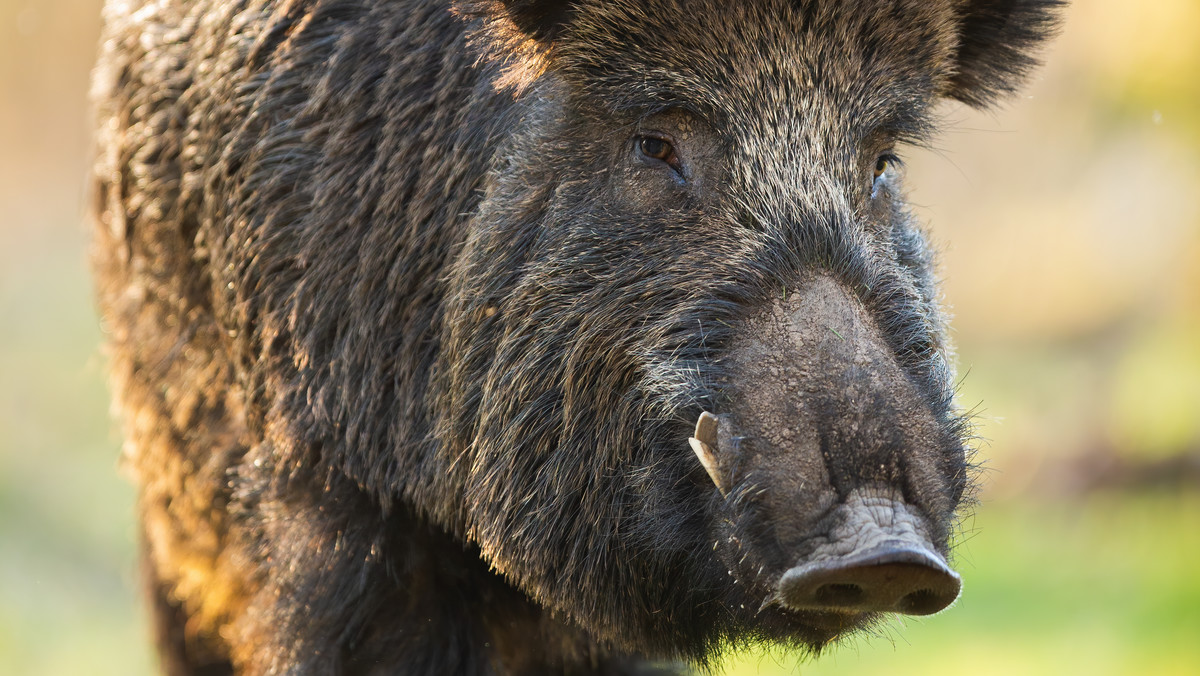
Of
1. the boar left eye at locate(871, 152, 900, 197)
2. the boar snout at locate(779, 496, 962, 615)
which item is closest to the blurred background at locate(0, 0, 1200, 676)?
the boar left eye at locate(871, 152, 900, 197)

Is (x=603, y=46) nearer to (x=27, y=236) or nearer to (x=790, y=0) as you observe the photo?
(x=790, y=0)

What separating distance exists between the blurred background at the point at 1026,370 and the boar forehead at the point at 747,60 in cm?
354

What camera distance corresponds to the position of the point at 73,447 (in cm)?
1058

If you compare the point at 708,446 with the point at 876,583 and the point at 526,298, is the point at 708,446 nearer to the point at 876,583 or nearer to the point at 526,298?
the point at 876,583

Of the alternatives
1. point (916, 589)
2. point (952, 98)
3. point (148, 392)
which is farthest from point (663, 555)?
point (148, 392)

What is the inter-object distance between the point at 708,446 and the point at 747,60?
1049 millimetres

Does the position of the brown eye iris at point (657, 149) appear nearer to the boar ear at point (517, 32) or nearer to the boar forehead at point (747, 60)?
the boar forehead at point (747, 60)

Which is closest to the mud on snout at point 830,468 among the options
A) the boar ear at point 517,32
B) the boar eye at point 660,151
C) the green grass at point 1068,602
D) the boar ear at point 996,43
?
the boar eye at point 660,151

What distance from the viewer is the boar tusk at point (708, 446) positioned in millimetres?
2975

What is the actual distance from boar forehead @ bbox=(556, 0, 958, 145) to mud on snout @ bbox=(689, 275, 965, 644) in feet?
1.87

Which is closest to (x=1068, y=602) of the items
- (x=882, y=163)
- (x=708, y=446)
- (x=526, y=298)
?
(x=882, y=163)

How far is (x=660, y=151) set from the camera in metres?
3.50

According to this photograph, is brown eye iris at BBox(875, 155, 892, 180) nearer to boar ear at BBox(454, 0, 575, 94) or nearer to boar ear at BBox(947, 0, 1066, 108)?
boar ear at BBox(947, 0, 1066, 108)

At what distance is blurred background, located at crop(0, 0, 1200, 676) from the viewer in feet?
28.5
